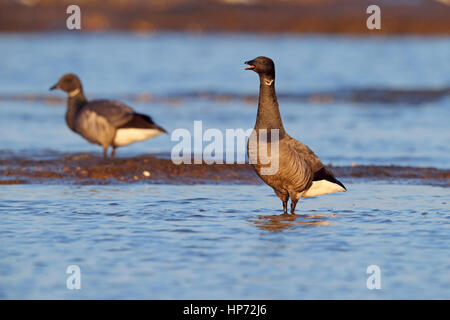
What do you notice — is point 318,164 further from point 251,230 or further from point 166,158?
point 166,158

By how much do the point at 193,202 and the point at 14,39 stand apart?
57.8 m

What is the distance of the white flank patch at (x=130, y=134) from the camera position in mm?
15422

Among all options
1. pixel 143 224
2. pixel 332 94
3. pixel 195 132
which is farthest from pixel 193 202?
pixel 332 94

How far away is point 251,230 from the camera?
10156mm

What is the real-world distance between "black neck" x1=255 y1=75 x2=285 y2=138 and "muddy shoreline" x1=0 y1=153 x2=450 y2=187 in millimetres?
3255

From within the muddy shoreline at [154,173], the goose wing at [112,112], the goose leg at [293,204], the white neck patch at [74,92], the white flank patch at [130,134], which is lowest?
the goose leg at [293,204]

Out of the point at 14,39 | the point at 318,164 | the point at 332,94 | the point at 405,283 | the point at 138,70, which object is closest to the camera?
the point at 405,283

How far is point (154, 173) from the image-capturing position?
14500 millimetres

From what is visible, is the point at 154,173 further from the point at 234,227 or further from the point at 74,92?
the point at 234,227

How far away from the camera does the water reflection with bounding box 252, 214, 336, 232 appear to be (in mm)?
10383

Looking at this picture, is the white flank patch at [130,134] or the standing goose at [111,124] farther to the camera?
the white flank patch at [130,134]

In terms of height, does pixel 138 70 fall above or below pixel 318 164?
above

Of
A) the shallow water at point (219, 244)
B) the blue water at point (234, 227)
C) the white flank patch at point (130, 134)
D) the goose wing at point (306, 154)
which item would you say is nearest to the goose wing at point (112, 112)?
the white flank patch at point (130, 134)

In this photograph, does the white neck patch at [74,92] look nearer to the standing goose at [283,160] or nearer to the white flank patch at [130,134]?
the white flank patch at [130,134]
